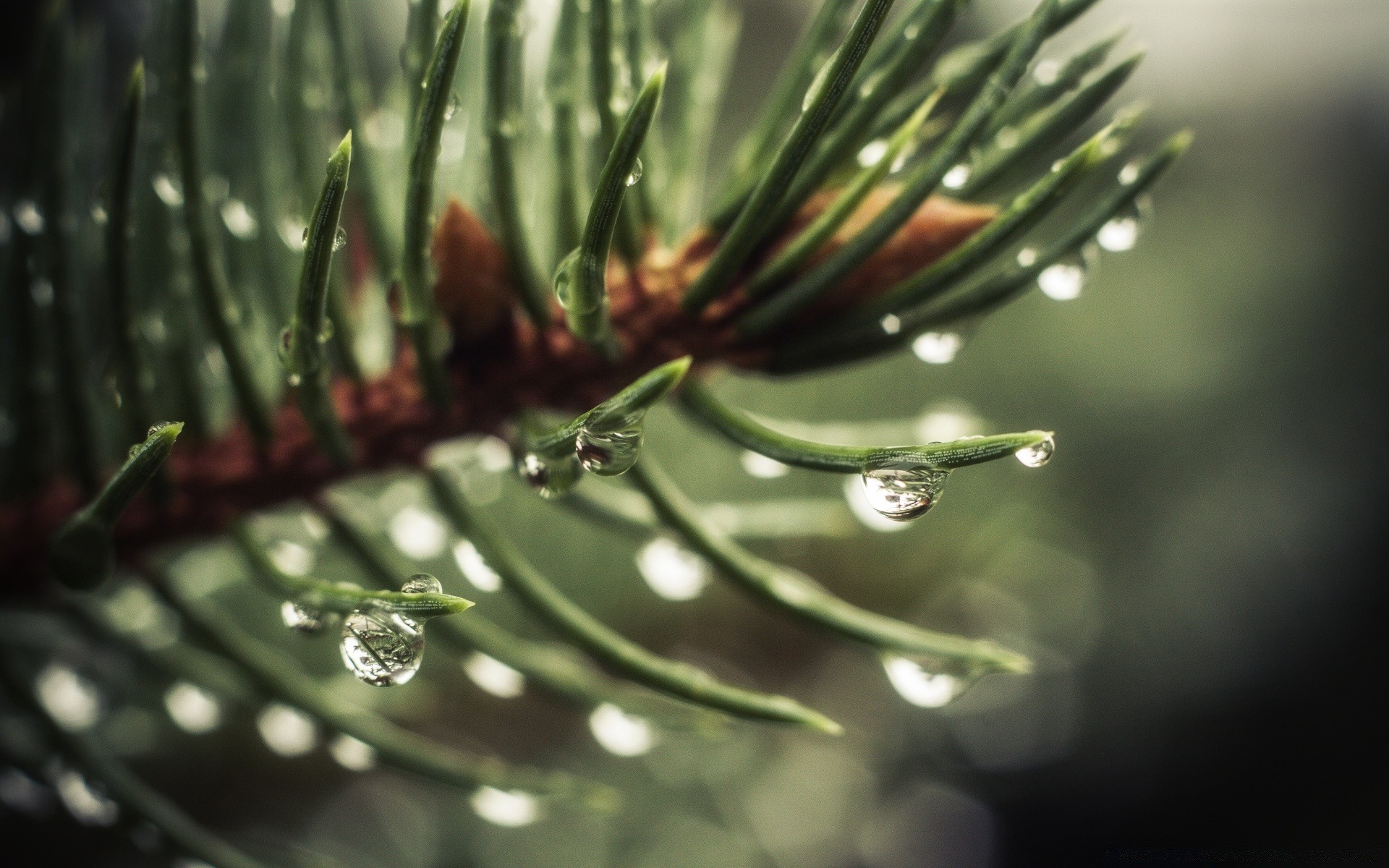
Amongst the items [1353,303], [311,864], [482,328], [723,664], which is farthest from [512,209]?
[1353,303]

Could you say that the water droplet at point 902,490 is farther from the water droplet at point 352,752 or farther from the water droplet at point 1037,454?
the water droplet at point 352,752

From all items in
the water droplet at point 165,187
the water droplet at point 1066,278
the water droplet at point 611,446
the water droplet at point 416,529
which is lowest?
the water droplet at point 611,446

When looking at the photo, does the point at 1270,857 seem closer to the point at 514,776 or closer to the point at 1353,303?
the point at 1353,303

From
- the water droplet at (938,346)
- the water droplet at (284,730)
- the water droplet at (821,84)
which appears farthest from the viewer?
the water droplet at (284,730)

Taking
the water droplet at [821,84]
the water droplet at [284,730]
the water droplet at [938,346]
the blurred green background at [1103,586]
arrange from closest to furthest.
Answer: the water droplet at [821,84] < the water droplet at [938,346] < the water droplet at [284,730] < the blurred green background at [1103,586]

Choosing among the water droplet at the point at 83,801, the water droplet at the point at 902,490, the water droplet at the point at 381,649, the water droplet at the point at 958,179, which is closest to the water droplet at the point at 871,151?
the water droplet at the point at 958,179

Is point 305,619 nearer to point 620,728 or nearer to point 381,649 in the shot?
Answer: point 381,649

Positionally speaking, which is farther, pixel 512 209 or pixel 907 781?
pixel 907 781
